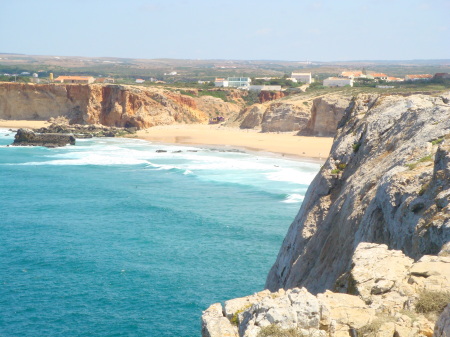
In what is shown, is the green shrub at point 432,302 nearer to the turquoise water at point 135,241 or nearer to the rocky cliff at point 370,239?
the rocky cliff at point 370,239

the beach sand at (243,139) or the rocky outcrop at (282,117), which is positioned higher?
the rocky outcrop at (282,117)

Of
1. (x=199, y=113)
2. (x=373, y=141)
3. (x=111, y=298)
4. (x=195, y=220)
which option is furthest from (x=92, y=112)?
(x=373, y=141)

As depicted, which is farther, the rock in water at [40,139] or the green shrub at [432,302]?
the rock in water at [40,139]

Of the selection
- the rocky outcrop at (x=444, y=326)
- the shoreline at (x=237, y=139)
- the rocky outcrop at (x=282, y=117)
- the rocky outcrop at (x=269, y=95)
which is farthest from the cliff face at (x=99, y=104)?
the rocky outcrop at (x=444, y=326)

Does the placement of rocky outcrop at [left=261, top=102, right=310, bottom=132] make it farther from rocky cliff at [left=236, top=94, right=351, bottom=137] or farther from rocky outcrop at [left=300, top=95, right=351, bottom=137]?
rocky outcrop at [left=300, top=95, right=351, bottom=137]

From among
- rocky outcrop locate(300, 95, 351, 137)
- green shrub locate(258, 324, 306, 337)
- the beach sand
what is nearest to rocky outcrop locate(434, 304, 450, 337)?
green shrub locate(258, 324, 306, 337)

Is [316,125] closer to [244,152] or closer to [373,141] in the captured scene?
[244,152]
